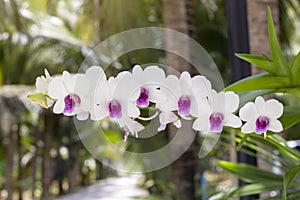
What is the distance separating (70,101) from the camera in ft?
1.79

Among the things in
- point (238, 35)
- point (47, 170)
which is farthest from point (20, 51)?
point (238, 35)

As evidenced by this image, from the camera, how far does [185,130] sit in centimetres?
186

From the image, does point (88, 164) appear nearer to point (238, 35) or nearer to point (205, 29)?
point (205, 29)

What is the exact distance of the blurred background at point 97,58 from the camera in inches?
91.4

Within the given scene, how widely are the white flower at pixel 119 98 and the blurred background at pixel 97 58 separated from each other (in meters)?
0.38

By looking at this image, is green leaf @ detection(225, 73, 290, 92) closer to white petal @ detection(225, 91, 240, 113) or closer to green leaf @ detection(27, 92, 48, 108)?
white petal @ detection(225, 91, 240, 113)

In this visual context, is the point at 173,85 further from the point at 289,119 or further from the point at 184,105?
the point at 289,119

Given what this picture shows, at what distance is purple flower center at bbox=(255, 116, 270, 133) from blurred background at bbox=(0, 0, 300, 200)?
0.34 meters

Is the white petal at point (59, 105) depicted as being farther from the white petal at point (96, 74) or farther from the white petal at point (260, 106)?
the white petal at point (260, 106)

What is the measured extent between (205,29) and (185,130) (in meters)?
4.09

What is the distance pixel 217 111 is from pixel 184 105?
4cm

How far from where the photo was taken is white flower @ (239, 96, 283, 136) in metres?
0.54

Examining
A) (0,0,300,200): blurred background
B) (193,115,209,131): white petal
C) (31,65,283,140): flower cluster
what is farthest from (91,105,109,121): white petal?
(0,0,300,200): blurred background

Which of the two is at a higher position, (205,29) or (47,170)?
(205,29)
